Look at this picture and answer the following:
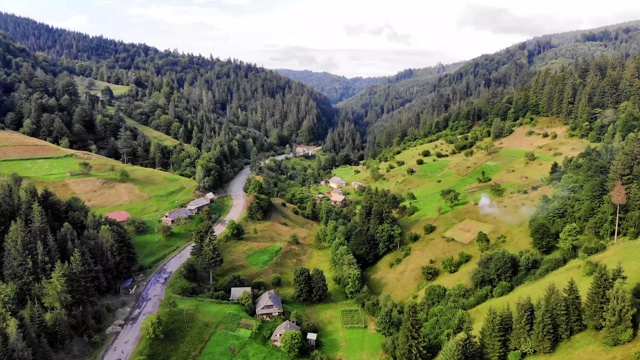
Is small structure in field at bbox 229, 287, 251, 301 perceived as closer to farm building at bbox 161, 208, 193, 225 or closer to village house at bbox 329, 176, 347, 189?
farm building at bbox 161, 208, 193, 225


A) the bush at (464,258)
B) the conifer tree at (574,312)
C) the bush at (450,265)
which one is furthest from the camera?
the bush at (464,258)

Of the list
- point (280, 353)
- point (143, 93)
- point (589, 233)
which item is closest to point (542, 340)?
point (589, 233)

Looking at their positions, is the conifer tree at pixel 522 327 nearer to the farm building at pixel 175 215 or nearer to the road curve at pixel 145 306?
the road curve at pixel 145 306

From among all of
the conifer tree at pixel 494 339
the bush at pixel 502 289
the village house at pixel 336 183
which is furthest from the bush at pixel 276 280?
→ the village house at pixel 336 183

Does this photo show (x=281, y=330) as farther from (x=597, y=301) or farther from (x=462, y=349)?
(x=597, y=301)

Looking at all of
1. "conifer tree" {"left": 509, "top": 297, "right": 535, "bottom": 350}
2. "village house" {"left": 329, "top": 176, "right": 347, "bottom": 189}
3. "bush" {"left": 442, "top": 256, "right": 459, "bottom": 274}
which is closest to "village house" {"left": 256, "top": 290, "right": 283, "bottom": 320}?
"bush" {"left": 442, "top": 256, "right": 459, "bottom": 274}

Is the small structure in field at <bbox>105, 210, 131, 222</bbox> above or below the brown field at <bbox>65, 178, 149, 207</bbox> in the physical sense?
below

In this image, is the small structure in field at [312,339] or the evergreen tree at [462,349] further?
the small structure in field at [312,339]
